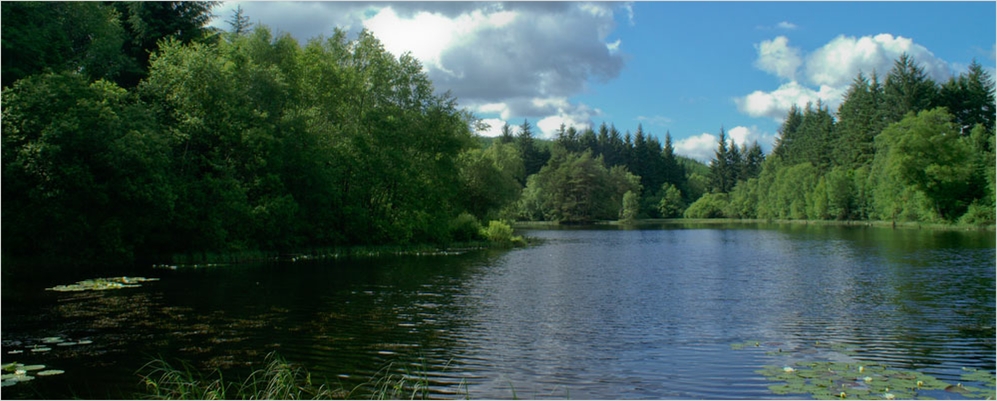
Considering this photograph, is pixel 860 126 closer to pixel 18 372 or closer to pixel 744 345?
pixel 744 345

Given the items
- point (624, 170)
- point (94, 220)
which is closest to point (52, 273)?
point (94, 220)

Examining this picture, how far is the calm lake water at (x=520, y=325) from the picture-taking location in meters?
11.8

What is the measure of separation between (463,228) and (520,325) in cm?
3383

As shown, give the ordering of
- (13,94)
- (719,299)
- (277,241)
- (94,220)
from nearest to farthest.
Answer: (719,299)
(13,94)
(94,220)
(277,241)

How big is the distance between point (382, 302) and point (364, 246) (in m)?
22.2

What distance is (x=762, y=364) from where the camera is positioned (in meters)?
12.4

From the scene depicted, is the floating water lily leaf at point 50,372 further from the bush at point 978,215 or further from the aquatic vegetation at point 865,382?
the bush at point 978,215

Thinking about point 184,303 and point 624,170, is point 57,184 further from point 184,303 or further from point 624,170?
point 624,170

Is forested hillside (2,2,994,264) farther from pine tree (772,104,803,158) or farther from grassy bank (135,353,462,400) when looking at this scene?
pine tree (772,104,803,158)

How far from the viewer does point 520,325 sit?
1694cm

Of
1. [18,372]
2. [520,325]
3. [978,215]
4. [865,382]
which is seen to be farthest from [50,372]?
[978,215]

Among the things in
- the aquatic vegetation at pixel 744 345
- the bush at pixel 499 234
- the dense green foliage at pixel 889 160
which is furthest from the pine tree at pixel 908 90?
the aquatic vegetation at pixel 744 345

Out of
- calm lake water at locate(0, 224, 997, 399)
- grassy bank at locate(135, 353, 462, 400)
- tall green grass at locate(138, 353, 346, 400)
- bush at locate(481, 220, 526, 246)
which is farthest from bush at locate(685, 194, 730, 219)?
tall green grass at locate(138, 353, 346, 400)

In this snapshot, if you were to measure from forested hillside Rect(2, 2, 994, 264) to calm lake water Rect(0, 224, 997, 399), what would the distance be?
3.46 m
